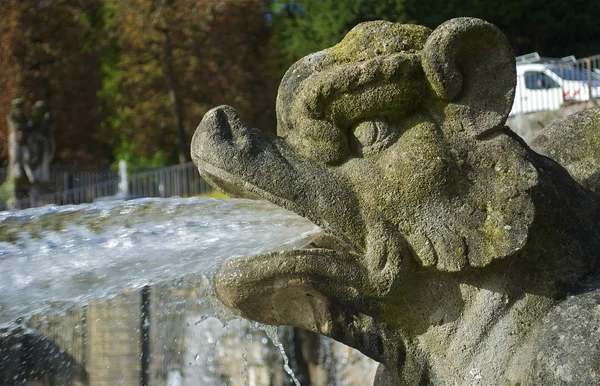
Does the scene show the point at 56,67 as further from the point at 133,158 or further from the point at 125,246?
the point at 125,246

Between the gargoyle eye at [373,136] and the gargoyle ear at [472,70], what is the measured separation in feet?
0.60

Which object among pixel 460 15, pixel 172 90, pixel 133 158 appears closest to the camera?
pixel 460 15

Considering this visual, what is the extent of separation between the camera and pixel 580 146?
2.85m

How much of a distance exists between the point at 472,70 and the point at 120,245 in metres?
1.57

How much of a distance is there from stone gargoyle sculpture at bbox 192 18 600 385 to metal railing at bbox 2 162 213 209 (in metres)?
17.1

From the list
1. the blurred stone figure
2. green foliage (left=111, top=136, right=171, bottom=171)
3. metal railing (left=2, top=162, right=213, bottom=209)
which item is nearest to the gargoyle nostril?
metal railing (left=2, top=162, right=213, bottom=209)

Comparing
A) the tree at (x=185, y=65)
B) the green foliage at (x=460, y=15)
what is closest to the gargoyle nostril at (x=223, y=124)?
the green foliage at (x=460, y=15)

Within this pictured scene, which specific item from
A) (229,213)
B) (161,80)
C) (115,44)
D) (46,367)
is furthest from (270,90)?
(229,213)

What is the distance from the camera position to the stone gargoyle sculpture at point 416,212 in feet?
7.13

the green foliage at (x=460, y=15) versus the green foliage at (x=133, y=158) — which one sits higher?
the green foliage at (x=460, y=15)

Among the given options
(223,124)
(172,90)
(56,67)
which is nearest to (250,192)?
(223,124)

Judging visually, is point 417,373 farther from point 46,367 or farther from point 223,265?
point 46,367

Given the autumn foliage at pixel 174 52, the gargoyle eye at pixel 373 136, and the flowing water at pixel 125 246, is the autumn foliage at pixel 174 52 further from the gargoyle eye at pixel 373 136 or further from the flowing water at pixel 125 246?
the gargoyle eye at pixel 373 136

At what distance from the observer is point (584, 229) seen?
2367mm
